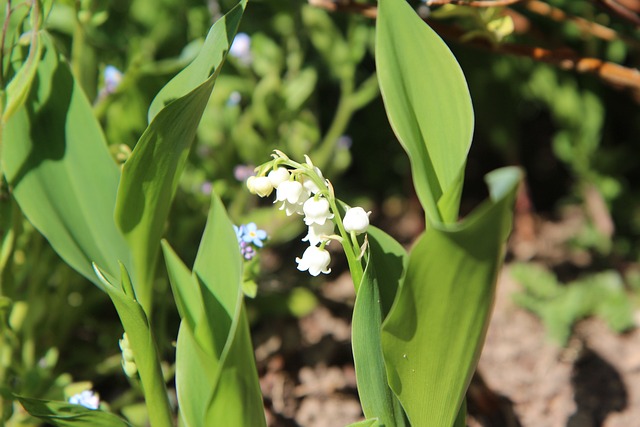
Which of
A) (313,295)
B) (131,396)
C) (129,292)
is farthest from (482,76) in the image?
(129,292)

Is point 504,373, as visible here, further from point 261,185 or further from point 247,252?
point 261,185

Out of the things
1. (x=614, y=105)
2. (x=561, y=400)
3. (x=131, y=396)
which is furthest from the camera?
(x=614, y=105)

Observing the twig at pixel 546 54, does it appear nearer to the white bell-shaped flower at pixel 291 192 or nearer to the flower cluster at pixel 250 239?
the flower cluster at pixel 250 239

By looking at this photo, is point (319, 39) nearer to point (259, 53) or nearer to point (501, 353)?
point (259, 53)

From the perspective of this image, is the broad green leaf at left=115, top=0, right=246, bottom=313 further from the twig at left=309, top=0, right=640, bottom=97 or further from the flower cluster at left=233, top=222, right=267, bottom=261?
the twig at left=309, top=0, right=640, bottom=97

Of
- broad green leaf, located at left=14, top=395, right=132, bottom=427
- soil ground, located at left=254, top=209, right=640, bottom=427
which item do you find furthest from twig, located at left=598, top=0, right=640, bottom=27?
broad green leaf, located at left=14, top=395, right=132, bottom=427

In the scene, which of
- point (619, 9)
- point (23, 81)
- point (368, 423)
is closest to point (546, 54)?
point (619, 9)
